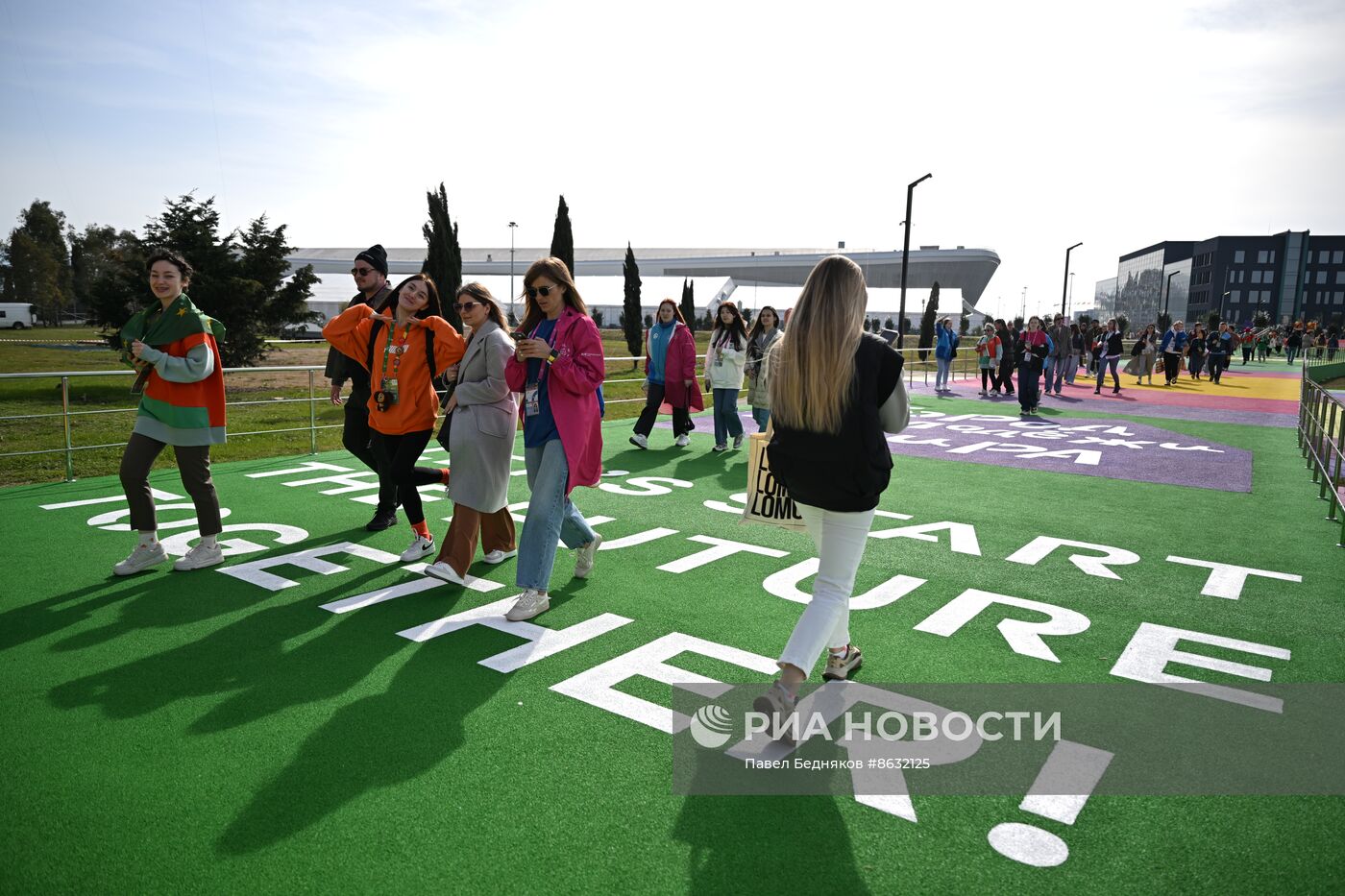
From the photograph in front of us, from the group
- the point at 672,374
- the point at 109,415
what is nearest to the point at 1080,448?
the point at 672,374

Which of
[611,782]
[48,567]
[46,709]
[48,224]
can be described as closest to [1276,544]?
[611,782]

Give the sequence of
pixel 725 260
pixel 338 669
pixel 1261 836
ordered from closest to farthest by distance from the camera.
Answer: pixel 1261 836
pixel 338 669
pixel 725 260

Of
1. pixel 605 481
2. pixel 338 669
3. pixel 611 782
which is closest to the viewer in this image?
pixel 611 782

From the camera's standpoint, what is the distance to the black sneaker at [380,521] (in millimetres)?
6605

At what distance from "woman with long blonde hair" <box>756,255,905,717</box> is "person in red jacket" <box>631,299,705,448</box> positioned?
7.34 meters

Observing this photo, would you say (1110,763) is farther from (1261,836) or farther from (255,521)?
(255,521)

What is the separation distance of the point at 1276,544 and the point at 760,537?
4043mm

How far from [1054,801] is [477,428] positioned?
3.45 meters

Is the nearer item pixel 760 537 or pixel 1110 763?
pixel 1110 763

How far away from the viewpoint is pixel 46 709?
11.3ft

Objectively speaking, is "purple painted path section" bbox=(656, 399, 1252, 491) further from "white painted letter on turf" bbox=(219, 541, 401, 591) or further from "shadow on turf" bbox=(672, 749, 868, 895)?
"shadow on turf" bbox=(672, 749, 868, 895)

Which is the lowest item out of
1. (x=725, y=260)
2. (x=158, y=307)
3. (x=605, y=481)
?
(x=605, y=481)

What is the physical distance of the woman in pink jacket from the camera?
450 centimetres

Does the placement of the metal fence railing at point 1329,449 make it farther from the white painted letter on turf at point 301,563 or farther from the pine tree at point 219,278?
the pine tree at point 219,278
